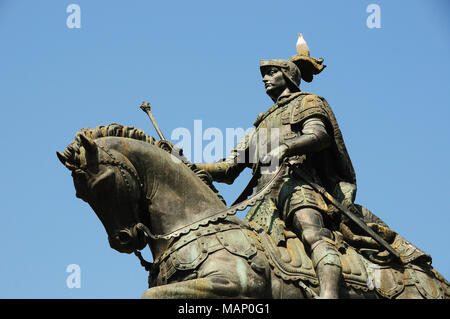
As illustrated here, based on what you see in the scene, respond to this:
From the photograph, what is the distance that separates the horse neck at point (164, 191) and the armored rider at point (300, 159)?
110cm

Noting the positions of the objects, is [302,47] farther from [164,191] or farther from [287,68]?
[164,191]

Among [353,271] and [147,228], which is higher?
[147,228]

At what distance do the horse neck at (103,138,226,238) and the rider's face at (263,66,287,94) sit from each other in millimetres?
3004

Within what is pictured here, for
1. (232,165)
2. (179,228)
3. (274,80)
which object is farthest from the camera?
(274,80)

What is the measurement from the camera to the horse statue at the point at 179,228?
12.5 metres

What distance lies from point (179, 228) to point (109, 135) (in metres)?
1.62

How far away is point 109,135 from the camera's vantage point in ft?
43.8

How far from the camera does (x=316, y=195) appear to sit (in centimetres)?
1405

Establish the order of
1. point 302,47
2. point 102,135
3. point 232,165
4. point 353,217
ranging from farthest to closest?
point 302,47, point 232,165, point 353,217, point 102,135

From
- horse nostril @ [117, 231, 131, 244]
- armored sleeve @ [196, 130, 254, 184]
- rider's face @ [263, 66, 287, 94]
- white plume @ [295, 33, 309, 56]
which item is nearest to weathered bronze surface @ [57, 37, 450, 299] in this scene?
horse nostril @ [117, 231, 131, 244]

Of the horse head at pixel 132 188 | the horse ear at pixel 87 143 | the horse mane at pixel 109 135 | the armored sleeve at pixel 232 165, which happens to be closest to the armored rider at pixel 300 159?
the armored sleeve at pixel 232 165

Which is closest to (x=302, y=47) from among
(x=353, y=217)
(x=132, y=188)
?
(x=353, y=217)

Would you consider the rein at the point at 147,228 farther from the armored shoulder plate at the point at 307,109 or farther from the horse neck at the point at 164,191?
the armored shoulder plate at the point at 307,109
